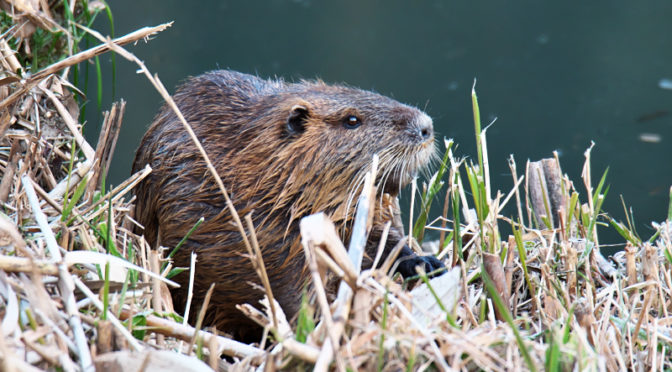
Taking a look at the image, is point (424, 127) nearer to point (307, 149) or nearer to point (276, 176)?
point (307, 149)

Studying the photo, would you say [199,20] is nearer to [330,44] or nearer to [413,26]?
[330,44]

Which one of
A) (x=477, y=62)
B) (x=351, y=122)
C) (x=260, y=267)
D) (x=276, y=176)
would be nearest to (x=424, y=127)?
(x=351, y=122)

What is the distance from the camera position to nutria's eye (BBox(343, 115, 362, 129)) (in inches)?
115

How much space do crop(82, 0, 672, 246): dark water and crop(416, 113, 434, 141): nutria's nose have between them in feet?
8.41

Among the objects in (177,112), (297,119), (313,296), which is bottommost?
(313,296)

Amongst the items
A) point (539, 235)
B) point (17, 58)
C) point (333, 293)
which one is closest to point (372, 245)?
Answer: point (333, 293)

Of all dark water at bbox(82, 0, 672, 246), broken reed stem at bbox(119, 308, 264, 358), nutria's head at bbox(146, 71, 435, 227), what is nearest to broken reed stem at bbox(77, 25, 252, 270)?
broken reed stem at bbox(119, 308, 264, 358)

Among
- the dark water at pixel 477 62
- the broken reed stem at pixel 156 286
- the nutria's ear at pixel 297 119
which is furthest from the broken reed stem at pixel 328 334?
the dark water at pixel 477 62

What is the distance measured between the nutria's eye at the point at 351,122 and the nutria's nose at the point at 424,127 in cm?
20

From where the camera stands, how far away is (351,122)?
2.93 m

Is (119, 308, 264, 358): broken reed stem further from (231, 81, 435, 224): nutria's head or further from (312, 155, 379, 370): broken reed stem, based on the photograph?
(231, 81, 435, 224): nutria's head

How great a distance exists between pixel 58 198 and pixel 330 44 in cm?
343

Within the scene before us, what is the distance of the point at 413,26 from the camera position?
5.98m

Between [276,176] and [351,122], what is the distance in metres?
0.31
